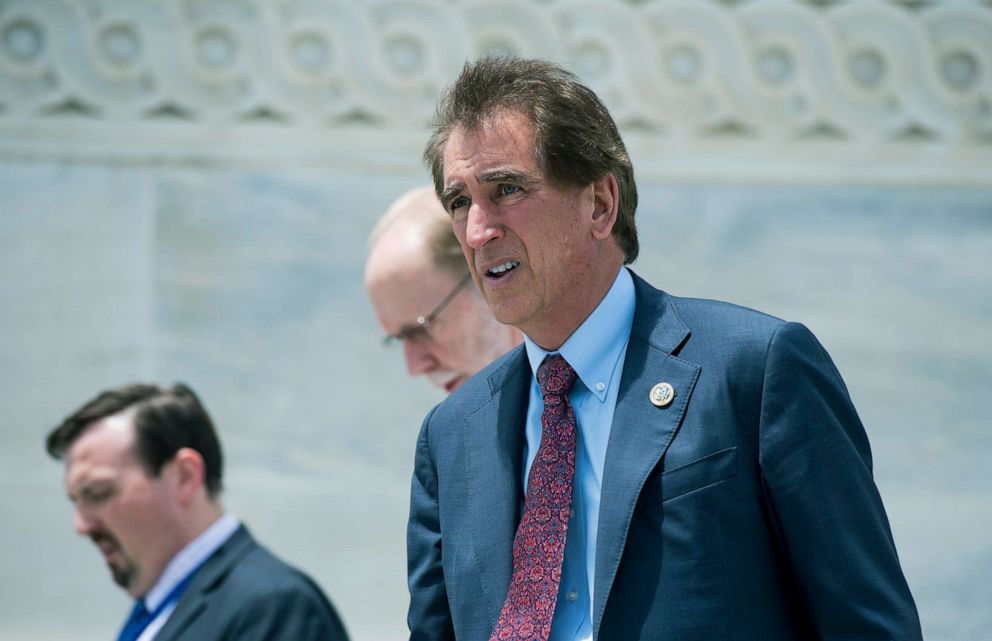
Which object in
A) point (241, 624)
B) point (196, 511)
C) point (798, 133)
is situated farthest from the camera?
point (798, 133)

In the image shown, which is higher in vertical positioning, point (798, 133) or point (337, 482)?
point (798, 133)

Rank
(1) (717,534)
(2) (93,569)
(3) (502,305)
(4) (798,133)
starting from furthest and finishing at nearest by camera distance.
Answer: (4) (798,133) → (2) (93,569) → (3) (502,305) → (1) (717,534)

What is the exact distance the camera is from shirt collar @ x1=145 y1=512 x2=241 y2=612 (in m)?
3.39

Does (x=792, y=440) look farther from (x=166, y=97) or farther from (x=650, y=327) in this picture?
(x=166, y=97)

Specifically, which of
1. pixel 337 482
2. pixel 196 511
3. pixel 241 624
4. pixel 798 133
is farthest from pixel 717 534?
pixel 798 133

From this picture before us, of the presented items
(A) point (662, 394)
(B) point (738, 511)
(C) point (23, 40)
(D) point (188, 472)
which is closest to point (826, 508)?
(B) point (738, 511)

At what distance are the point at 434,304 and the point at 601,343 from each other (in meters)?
1.05

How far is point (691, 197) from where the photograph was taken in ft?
16.3

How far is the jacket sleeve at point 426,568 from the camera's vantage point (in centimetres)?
194

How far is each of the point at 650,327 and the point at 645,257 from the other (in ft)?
10.0

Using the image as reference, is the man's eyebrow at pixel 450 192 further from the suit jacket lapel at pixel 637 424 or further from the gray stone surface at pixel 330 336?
the gray stone surface at pixel 330 336

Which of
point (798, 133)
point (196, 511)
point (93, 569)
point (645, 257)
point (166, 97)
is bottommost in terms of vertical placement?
point (93, 569)

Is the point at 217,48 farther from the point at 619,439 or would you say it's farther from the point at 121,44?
the point at 619,439

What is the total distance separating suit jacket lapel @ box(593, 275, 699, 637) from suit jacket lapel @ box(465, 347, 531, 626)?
157mm
